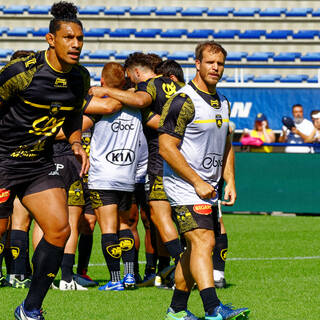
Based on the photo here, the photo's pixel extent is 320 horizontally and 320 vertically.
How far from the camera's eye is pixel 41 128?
535cm

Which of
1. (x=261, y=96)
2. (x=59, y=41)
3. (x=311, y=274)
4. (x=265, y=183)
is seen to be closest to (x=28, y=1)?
(x=261, y=96)

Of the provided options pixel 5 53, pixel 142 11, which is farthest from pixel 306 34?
pixel 5 53

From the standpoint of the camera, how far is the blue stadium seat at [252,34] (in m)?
24.5

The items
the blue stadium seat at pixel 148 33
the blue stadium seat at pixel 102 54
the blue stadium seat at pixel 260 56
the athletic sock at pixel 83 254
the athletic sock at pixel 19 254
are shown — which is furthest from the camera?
the blue stadium seat at pixel 148 33

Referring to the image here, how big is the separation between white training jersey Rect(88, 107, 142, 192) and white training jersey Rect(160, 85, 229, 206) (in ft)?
6.28

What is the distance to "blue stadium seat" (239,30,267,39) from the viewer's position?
24.5 meters

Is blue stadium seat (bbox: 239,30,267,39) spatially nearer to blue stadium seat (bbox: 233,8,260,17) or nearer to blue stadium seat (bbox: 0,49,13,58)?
blue stadium seat (bbox: 233,8,260,17)

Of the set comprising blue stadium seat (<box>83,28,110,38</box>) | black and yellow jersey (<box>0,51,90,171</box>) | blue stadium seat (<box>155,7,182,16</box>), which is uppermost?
blue stadium seat (<box>155,7,182,16</box>)

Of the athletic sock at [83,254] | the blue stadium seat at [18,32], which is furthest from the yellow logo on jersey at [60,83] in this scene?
the blue stadium seat at [18,32]

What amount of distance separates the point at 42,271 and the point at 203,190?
4.15ft

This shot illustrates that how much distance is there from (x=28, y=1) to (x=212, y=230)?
74.8ft

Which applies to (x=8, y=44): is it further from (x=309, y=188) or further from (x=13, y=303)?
(x=13, y=303)

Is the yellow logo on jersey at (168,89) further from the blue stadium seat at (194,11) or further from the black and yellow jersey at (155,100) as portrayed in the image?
the blue stadium seat at (194,11)

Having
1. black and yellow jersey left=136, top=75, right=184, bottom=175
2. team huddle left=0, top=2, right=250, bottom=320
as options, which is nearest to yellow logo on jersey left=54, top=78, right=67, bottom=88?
team huddle left=0, top=2, right=250, bottom=320
